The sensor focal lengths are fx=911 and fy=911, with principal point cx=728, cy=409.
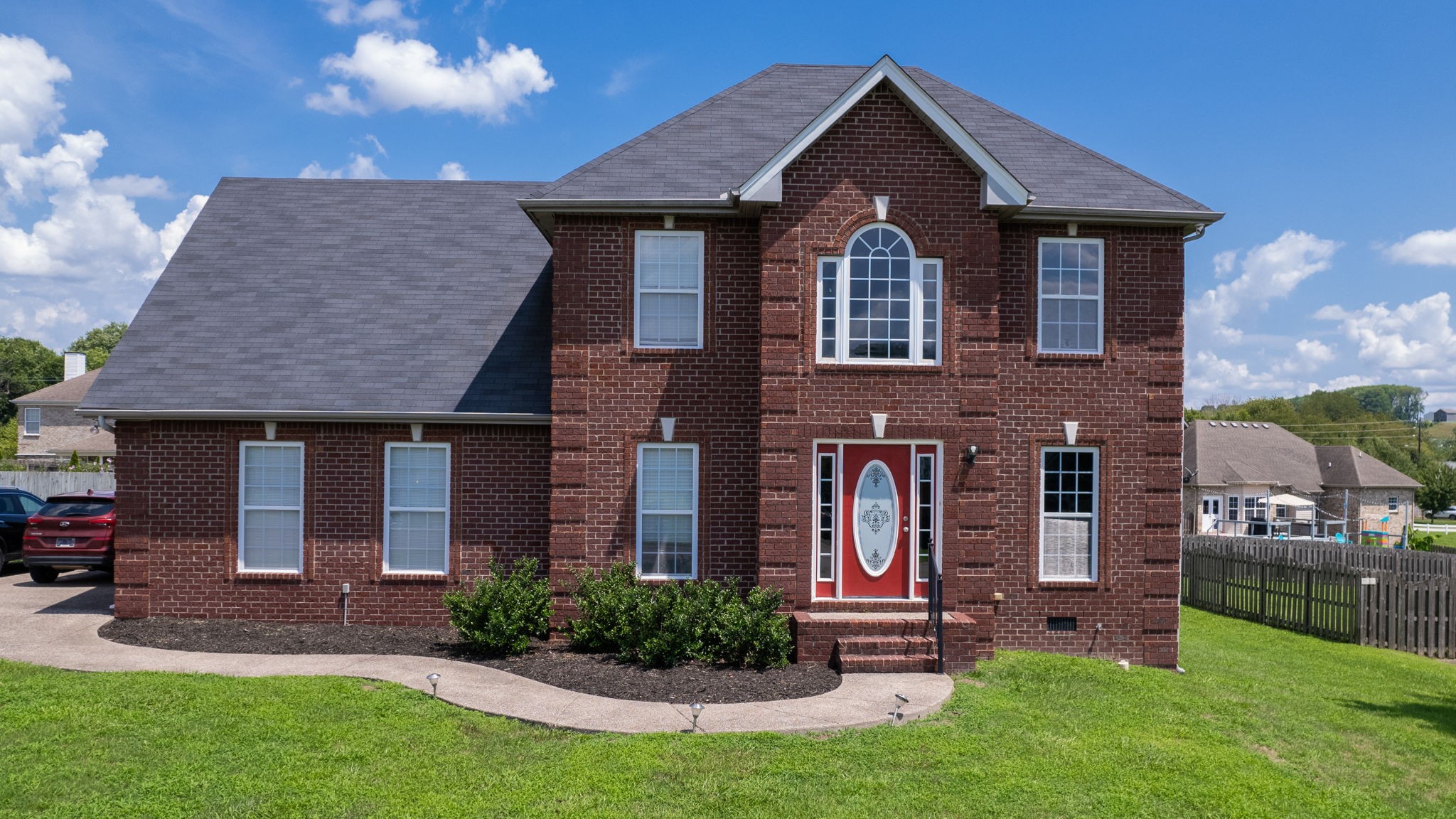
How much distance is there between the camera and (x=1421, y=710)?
11.4 m

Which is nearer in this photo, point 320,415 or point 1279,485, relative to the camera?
point 320,415

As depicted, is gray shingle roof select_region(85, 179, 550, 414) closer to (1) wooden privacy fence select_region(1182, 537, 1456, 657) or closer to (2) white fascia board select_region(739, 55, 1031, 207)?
(2) white fascia board select_region(739, 55, 1031, 207)

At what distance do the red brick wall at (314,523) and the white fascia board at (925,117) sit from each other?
500 centimetres

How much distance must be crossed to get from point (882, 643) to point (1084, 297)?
599 cm

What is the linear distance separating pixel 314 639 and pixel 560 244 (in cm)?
646

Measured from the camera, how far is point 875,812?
22.8 feet

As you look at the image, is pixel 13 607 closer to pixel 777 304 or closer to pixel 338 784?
pixel 338 784

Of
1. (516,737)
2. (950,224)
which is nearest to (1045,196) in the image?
(950,224)

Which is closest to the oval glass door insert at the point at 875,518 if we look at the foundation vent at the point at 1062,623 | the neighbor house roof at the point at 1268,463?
the foundation vent at the point at 1062,623

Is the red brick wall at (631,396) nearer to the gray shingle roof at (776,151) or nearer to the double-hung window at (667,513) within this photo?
the double-hung window at (667,513)

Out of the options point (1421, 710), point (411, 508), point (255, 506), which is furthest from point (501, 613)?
point (1421, 710)

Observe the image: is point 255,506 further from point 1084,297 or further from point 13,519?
point 1084,297

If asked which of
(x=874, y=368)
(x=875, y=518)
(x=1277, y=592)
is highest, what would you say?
(x=874, y=368)

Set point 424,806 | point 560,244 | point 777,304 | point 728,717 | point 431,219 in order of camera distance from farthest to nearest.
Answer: point 431,219, point 560,244, point 777,304, point 728,717, point 424,806
